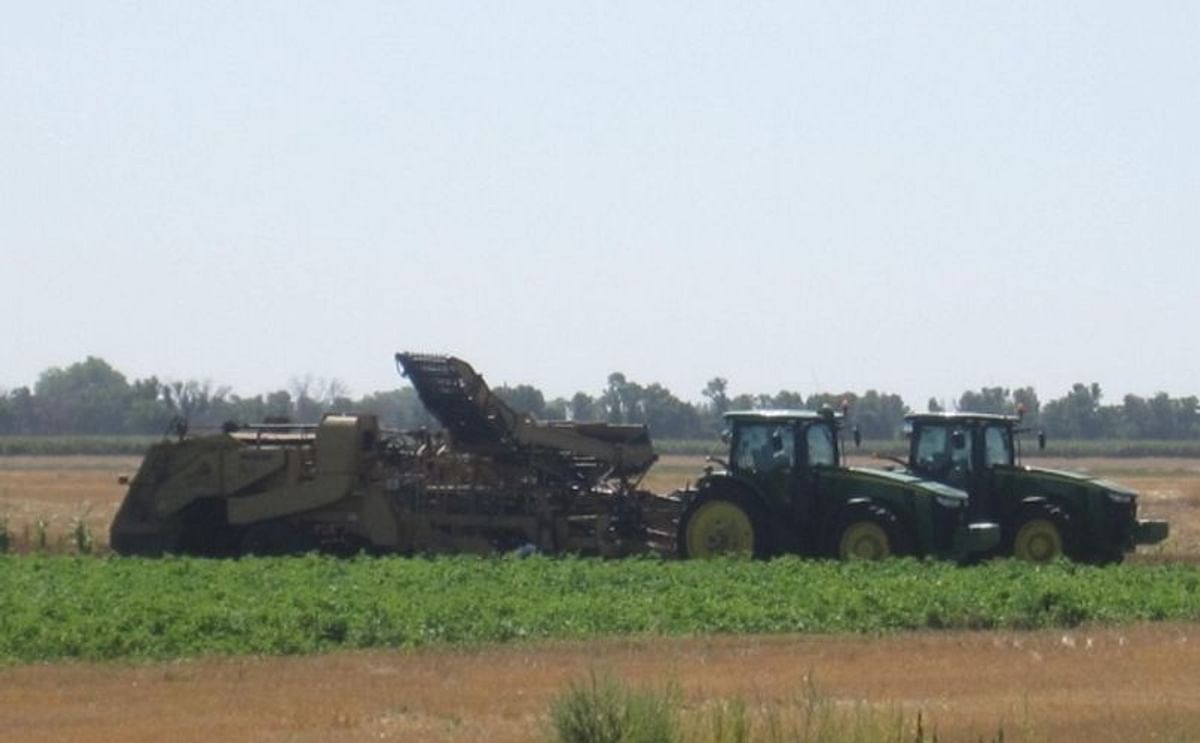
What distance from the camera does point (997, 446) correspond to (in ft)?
106

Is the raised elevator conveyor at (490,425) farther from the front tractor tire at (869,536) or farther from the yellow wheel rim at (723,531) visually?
the front tractor tire at (869,536)

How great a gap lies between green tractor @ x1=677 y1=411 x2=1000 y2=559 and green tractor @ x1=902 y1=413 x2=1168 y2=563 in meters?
0.72

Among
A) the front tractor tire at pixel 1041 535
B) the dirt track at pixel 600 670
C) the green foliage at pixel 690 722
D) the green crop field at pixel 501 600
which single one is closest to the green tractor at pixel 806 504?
the front tractor tire at pixel 1041 535

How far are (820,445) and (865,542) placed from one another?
5.31ft

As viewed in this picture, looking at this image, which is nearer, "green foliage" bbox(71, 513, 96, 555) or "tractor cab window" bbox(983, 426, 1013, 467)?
"tractor cab window" bbox(983, 426, 1013, 467)

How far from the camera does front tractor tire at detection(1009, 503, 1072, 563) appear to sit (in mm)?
31078

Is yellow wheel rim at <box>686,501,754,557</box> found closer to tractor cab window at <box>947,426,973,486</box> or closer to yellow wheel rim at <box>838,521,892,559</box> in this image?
yellow wheel rim at <box>838,521,892,559</box>

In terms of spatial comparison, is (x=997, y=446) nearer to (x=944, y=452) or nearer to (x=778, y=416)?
(x=944, y=452)

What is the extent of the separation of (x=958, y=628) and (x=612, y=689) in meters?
10.5

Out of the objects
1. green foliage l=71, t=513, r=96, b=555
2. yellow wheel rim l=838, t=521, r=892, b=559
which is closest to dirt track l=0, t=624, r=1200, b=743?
yellow wheel rim l=838, t=521, r=892, b=559

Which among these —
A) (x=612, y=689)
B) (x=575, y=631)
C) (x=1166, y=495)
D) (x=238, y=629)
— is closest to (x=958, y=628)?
(x=575, y=631)

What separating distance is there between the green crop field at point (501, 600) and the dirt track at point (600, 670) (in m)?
0.89

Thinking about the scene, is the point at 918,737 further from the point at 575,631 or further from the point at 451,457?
the point at 451,457

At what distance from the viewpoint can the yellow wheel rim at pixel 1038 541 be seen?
31062 millimetres
